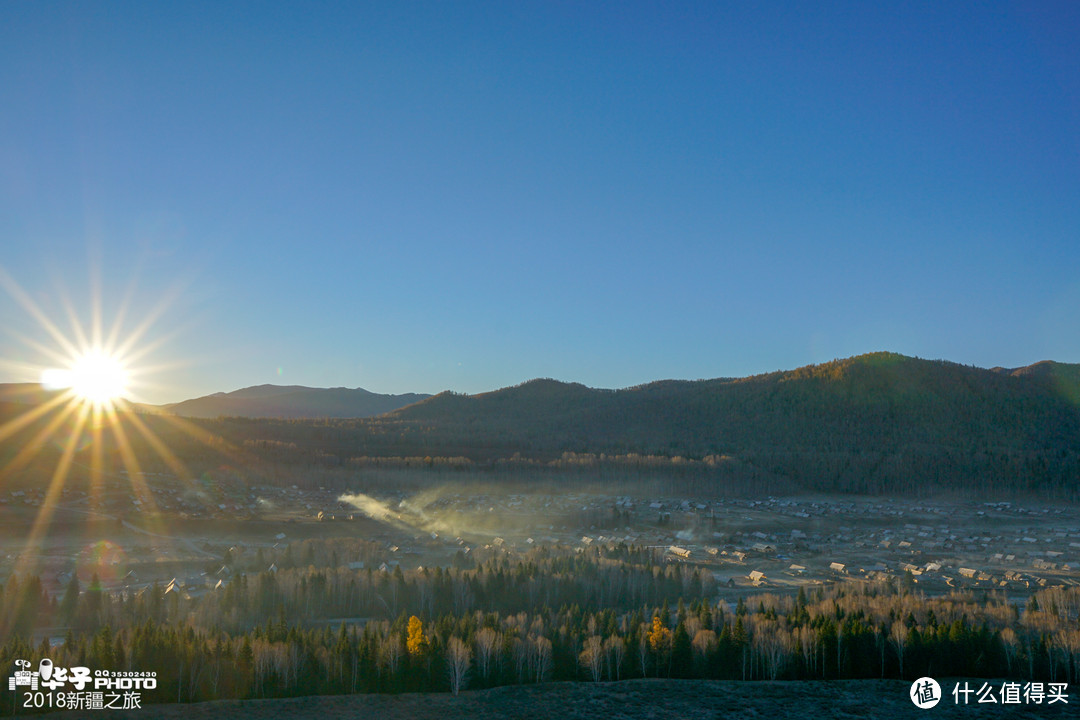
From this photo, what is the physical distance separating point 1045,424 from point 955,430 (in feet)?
28.9

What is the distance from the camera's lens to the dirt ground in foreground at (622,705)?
21.2ft

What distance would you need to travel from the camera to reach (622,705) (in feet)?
22.1

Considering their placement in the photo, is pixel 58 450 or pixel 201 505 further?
pixel 58 450

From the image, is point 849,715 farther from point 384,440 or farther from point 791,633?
point 384,440

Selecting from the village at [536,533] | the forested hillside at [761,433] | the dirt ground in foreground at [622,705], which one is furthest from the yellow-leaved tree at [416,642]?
the forested hillside at [761,433]

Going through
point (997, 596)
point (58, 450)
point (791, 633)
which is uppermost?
point (58, 450)

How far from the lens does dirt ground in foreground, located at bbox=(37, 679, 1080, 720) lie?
6.47 m

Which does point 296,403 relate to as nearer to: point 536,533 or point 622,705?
point 536,533

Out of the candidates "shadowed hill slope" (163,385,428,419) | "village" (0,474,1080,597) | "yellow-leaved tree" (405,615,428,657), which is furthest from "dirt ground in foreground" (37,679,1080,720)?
"shadowed hill slope" (163,385,428,419)

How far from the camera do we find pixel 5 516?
1961 cm

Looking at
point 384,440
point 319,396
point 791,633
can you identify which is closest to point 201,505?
point 791,633

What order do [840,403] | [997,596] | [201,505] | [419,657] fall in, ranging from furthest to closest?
[840,403], [201,505], [997,596], [419,657]

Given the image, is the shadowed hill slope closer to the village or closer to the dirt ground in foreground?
the village

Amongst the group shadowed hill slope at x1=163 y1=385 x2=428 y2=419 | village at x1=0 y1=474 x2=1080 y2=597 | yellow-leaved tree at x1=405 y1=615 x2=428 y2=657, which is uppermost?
shadowed hill slope at x1=163 y1=385 x2=428 y2=419
